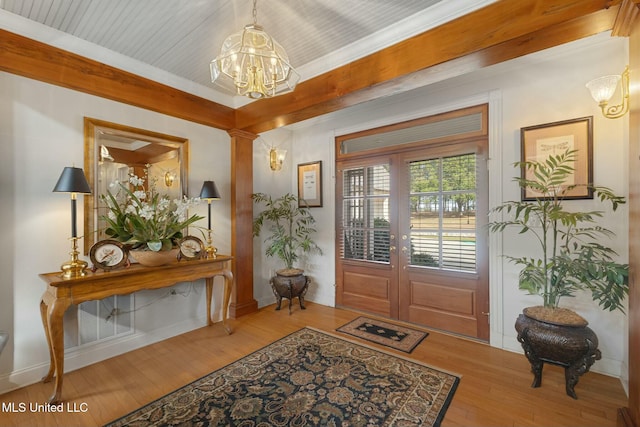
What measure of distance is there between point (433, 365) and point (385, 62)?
8.57 ft

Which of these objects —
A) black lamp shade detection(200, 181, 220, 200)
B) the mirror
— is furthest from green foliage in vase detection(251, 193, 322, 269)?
the mirror

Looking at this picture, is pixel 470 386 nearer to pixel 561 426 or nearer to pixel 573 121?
pixel 561 426

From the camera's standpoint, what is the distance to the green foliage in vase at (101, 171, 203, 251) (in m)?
2.40

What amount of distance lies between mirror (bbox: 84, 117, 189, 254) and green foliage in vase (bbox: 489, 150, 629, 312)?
3283mm

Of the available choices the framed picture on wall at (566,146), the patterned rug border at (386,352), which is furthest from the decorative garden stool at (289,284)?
the framed picture on wall at (566,146)

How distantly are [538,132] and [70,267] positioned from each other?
4.07 metres

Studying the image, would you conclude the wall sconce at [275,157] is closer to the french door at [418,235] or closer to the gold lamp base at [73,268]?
the french door at [418,235]

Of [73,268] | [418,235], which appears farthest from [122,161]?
[418,235]

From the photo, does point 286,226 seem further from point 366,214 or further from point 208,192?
point 208,192

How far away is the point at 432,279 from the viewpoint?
3.21m

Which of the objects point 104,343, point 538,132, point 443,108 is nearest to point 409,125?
point 443,108

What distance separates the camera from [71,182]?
208cm

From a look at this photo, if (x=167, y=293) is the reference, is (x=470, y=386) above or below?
below

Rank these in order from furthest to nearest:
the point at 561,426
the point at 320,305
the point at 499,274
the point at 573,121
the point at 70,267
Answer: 1. the point at 320,305
2. the point at 499,274
3. the point at 573,121
4. the point at 70,267
5. the point at 561,426
